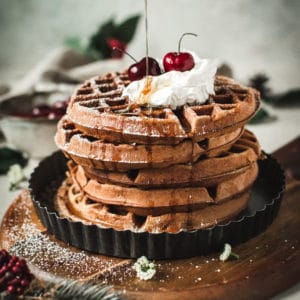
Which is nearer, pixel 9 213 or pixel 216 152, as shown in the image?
pixel 216 152

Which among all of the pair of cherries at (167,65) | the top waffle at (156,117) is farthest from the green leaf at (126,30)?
the pair of cherries at (167,65)

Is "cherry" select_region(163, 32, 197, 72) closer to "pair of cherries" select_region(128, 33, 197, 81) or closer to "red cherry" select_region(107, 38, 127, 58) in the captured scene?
"pair of cherries" select_region(128, 33, 197, 81)

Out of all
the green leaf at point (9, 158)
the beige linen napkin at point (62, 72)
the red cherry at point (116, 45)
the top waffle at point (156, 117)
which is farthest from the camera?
the red cherry at point (116, 45)

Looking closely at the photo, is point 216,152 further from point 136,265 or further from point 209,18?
point 209,18

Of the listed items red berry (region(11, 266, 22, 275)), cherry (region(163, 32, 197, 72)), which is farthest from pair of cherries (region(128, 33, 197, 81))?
red berry (region(11, 266, 22, 275))

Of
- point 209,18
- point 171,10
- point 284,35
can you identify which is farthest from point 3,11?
point 284,35

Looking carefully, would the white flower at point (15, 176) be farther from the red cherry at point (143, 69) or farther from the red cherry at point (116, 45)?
the red cherry at point (116, 45)
